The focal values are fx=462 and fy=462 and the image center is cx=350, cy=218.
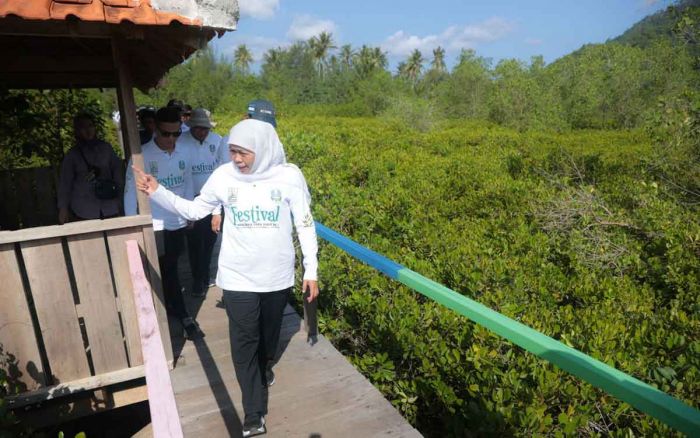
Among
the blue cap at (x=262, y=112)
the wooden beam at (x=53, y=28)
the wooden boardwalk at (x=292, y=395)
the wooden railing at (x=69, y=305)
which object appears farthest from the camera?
the blue cap at (x=262, y=112)

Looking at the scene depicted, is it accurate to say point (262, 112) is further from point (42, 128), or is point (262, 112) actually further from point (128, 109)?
point (42, 128)

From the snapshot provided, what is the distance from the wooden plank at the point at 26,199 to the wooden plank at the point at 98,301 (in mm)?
3722

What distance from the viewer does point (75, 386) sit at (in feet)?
10.7

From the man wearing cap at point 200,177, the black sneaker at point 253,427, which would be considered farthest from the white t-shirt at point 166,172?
the black sneaker at point 253,427

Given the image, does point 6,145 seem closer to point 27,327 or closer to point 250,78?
point 27,327

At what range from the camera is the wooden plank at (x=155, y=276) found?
10.7 ft

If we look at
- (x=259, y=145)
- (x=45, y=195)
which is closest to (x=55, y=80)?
(x=45, y=195)

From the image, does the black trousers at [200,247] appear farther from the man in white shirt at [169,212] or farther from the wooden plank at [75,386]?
the wooden plank at [75,386]

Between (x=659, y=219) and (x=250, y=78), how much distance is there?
51242mm

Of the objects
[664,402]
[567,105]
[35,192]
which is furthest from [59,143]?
[567,105]

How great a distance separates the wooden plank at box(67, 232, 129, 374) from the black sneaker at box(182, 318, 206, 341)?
614 mm

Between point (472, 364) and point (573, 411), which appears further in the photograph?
point (472, 364)

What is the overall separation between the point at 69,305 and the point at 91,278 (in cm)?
24

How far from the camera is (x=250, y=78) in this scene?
2068 inches
